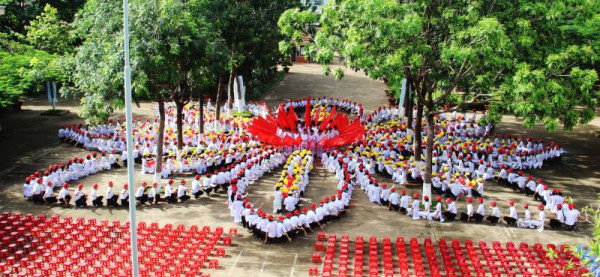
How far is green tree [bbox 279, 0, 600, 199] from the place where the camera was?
17578mm

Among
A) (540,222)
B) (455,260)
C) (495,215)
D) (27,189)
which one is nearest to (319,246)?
(455,260)

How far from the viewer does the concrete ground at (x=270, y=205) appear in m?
17.1

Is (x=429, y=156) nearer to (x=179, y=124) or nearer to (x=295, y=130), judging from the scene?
(x=295, y=130)

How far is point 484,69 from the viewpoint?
65.4 ft

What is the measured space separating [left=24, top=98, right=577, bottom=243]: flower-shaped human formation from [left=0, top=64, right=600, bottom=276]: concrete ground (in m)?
0.42

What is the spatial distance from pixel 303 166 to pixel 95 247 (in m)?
8.63

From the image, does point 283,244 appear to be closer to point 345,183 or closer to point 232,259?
point 232,259

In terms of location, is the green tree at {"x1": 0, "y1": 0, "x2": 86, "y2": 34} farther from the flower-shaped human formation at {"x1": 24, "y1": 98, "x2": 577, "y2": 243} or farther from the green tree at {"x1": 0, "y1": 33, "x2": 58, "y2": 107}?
the flower-shaped human formation at {"x1": 24, "y1": 98, "x2": 577, "y2": 243}

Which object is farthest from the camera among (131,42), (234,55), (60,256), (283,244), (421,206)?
(234,55)

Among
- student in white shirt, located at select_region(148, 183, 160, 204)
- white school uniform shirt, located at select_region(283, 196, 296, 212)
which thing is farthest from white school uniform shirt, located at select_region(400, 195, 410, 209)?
student in white shirt, located at select_region(148, 183, 160, 204)

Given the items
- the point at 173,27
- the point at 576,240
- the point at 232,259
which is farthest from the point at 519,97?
the point at 173,27

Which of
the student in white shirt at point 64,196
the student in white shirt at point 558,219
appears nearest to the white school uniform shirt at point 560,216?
the student in white shirt at point 558,219

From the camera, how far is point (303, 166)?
74.8ft

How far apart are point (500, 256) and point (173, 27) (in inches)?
488
